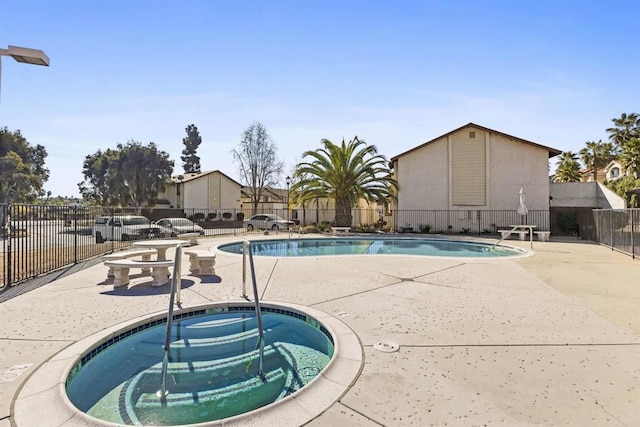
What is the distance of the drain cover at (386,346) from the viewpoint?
3.69 meters

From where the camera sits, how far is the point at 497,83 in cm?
1135

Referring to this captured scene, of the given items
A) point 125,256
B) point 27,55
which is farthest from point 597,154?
point 27,55

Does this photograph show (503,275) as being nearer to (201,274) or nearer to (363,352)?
(363,352)

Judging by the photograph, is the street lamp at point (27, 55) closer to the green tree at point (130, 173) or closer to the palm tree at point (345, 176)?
the palm tree at point (345, 176)

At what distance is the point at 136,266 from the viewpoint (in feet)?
20.9

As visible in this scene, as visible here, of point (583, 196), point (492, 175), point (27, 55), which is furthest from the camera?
point (492, 175)

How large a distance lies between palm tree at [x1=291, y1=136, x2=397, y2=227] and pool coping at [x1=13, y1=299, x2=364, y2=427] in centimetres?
1930

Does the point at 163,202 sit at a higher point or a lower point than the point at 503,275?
higher

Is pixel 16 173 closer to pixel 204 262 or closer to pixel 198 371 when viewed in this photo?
pixel 204 262

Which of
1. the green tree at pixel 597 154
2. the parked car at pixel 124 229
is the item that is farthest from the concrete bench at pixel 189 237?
the green tree at pixel 597 154

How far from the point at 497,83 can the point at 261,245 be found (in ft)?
40.7

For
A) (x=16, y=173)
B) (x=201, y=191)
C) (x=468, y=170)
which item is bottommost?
(x=201, y=191)

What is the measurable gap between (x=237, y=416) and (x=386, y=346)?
1954 millimetres

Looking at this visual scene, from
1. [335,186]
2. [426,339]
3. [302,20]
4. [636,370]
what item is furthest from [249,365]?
[335,186]
